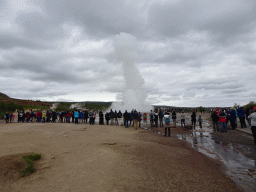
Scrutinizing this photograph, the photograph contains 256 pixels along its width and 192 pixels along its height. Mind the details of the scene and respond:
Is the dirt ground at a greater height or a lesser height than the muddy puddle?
greater

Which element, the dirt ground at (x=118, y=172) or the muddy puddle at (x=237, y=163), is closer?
the dirt ground at (x=118, y=172)

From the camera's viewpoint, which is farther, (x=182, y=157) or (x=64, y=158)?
(x=182, y=157)

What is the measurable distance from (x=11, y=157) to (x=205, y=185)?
6552mm

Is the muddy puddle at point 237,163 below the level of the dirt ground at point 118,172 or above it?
below

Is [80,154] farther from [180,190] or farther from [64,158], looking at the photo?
[180,190]

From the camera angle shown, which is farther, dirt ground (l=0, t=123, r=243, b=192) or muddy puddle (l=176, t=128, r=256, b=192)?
muddy puddle (l=176, t=128, r=256, b=192)

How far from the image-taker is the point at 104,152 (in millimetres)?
7570

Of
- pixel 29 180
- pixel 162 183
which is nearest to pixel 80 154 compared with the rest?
pixel 29 180

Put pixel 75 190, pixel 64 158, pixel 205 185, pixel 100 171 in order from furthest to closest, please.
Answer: pixel 64 158
pixel 100 171
pixel 205 185
pixel 75 190

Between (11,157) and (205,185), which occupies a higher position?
Result: (11,157)

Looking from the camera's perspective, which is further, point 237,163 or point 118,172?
point 237,163

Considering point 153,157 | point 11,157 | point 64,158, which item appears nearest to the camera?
point 11,157

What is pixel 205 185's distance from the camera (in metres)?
4.75

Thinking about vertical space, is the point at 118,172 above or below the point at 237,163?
above
